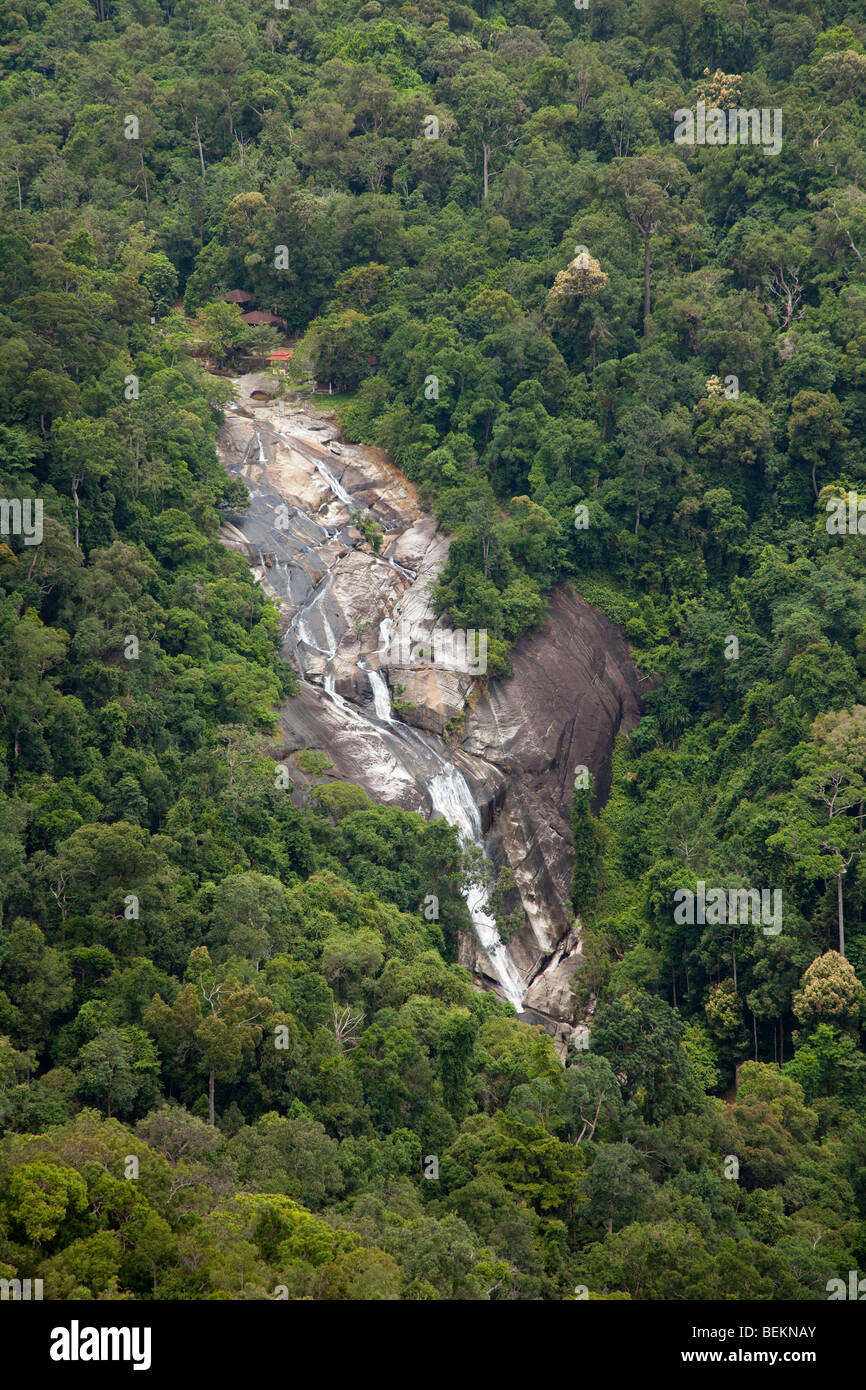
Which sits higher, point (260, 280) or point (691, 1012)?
point (260, 280)

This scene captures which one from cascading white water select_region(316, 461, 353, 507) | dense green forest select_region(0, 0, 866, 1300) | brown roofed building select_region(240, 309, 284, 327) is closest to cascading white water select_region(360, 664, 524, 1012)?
dense green forest select_region(0, 0, 866, 1300)

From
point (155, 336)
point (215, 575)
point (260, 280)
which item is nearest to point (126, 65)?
point (260, 280)

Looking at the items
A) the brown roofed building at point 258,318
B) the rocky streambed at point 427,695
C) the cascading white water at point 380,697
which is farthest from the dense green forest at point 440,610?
the cascading white water at point 380,697

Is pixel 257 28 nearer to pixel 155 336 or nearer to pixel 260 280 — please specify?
pixel 260 280

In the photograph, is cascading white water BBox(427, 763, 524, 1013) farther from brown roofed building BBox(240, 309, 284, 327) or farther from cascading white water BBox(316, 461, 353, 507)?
brown roofed building BBox(240, 309, 284, 327)

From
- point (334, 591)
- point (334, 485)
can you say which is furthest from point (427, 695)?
point (334, 485)
